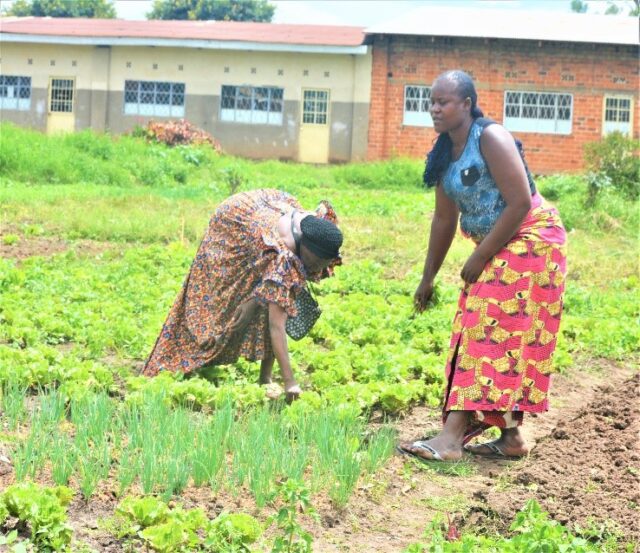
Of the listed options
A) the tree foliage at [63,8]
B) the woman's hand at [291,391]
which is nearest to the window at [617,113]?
the woman's hand at [291,391]

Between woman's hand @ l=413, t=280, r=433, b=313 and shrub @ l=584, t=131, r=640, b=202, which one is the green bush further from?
shrub @ l=584, t=131, r=640, b=202

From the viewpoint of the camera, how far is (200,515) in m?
3.88

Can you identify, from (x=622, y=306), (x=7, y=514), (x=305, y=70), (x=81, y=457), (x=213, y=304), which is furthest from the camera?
(x=305, y=70)

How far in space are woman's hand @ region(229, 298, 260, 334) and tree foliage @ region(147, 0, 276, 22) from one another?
42568 mm

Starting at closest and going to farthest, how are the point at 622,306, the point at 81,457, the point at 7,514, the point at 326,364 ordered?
1. the point at 7,514
2. the point at 81,457
3. the point at 326,364
4. the point at 622,306

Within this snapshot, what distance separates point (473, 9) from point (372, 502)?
25.6m

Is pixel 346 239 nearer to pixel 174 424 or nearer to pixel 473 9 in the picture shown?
pixel 174 424

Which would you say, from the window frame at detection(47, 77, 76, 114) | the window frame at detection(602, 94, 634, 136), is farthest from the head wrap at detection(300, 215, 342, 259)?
the window frame at detection(47, 77, 76, 114)

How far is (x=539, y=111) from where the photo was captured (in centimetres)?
2659

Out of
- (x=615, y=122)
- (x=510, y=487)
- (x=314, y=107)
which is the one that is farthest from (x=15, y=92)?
(x=510, y=487)

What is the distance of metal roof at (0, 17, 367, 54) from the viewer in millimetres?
26391

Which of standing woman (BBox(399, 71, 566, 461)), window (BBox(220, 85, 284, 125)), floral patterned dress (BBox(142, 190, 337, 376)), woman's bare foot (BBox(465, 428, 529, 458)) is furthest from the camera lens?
window (BBox(220, 85, 284, 125))

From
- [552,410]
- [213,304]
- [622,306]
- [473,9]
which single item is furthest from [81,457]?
[473,9]

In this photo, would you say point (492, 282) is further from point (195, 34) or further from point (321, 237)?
point (195, 34)
